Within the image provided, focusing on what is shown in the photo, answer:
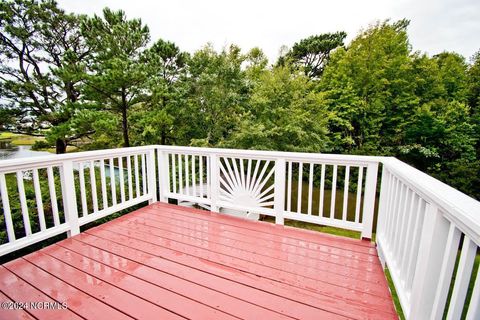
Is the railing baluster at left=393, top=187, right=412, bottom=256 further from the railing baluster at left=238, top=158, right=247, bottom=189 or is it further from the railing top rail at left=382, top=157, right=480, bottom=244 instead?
the railing baluster at left=238, top=158, right=247, bottom=189

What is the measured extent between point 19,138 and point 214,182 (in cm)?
1020

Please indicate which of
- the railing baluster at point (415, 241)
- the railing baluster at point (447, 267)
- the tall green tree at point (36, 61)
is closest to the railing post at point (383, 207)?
the railing baluster at point (415, 241)

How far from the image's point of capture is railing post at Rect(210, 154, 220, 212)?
3.19m

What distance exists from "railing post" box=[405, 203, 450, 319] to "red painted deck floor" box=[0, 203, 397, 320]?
0.47 meters

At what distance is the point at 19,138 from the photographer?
351 inches

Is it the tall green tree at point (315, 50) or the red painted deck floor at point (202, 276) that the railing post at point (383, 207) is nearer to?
the red painted deck floor at point (202, 276)

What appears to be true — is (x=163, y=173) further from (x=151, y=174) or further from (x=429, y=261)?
(x=429, y=261)

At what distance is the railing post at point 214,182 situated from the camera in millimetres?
3193

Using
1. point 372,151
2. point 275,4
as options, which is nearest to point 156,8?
point 275,4

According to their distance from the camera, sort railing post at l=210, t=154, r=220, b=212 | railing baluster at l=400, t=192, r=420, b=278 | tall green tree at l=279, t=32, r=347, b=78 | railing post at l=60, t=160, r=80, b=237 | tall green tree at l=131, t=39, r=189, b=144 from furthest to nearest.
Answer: tall green tree at l=279, t=32, r=347, b=78 < tall green tree at l=131, t=39, r=189, b=144 < railing post at l=210, t=154, r=220, b=212 < railing post at l=60, t=160, r=80, b=237 < railing baluster at l=400, t=192, r=420, b=278

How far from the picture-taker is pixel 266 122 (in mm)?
8617

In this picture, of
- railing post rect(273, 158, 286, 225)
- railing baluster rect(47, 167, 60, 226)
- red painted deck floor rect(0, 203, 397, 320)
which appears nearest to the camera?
red painted deck floor rect(0, 203, 397, 320)

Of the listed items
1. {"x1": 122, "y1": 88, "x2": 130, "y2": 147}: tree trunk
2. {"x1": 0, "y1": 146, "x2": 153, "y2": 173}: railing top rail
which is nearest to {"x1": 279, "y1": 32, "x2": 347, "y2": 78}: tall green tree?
{"x1": 122, "y1": 88, "x2": 130, "y2": 147}: tree trunk

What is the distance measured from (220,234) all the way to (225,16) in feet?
26.5
